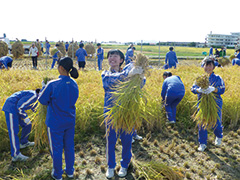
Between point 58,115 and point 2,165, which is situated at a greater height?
point 58,115

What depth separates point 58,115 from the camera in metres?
2.38

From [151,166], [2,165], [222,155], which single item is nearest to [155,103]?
[222,155]

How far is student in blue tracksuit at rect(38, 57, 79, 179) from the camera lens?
232 centimetres

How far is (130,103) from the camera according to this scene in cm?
226

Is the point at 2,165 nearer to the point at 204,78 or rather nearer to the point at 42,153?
the point at 42,153

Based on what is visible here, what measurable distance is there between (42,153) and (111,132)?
1443mm

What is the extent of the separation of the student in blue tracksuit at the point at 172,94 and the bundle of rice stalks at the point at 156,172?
6.37 feet

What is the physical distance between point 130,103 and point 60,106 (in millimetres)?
821

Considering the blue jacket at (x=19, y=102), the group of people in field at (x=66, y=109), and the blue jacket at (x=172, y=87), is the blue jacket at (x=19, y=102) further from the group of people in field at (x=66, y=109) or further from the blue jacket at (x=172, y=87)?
the blue jacket at (x=172, y=87)

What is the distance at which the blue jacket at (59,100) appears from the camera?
91.0 inches

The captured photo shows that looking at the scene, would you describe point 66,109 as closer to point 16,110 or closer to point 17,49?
point 16,110

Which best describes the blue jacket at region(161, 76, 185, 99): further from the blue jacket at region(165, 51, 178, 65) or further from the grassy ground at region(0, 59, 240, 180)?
the blue jacket at region(165, 51, 178, 65)

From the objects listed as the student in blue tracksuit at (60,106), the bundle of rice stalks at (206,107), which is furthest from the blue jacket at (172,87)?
the student in blue tracksuit at (60,106)

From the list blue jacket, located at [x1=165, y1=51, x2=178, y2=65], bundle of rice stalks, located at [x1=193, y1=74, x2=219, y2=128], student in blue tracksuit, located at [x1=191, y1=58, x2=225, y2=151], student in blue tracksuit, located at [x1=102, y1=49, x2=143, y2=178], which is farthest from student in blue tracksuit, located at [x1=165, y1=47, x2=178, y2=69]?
student in blue tracksuit, located at [x1=102, y1=49, x2=143, y2=178]
